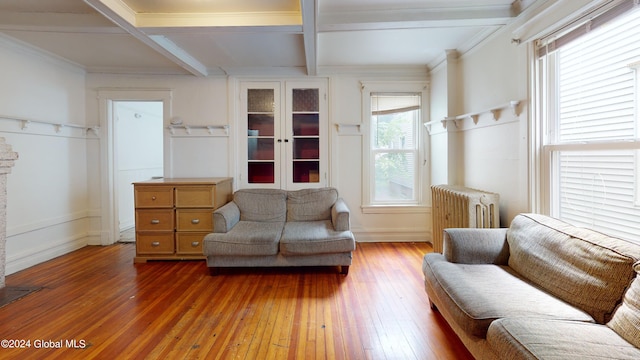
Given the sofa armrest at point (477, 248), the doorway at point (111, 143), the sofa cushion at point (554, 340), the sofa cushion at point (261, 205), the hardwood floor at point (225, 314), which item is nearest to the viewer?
the sofa cushion at point (554, 340)

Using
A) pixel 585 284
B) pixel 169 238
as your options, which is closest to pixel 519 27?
pixel 585 284

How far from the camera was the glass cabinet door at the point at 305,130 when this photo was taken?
415 cm

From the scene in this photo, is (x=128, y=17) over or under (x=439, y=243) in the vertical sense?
over

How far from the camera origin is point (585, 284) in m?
1.56

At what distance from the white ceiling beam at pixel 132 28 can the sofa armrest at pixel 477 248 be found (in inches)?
119

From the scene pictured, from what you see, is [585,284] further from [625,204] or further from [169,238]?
[169,238]

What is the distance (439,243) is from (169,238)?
9.95 feet

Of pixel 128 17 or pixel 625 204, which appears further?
pixel 128 17

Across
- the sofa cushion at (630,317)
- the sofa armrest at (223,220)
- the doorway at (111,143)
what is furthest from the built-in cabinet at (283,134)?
the sofa cushion at (630,317)

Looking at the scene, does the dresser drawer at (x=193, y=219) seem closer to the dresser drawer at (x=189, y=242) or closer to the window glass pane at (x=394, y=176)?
the dresser drawer at (x=189, y=242)

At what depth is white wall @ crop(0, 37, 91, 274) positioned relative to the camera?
3.17 m

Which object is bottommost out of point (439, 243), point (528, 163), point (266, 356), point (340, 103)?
point (266, 356)

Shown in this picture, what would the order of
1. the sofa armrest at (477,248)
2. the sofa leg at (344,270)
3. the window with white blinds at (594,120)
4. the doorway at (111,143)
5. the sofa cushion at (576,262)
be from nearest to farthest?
the sofa cushion at (576,262) < the window with white blinds at (594,120) < the sofa armrest at (477,248) < the sofa leg at (344,270) < the doorway at (111,143)

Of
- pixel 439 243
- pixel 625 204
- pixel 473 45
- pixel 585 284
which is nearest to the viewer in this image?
pixel 585 284
